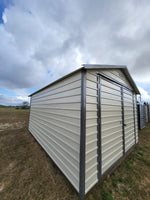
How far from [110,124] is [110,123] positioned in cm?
3

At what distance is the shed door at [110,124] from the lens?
1718 mm

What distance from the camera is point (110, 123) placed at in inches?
Answer: 79.0

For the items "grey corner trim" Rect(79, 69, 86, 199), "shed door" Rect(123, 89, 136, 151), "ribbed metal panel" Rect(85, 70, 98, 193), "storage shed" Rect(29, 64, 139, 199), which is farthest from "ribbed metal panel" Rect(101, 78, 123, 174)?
"grey corner trim" Rect(79, 69, 86, 199)

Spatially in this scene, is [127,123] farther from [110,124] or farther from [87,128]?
[87,128]

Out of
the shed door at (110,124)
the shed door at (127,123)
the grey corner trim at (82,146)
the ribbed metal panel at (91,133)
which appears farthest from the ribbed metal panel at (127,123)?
the grey corner trim at (82,146)

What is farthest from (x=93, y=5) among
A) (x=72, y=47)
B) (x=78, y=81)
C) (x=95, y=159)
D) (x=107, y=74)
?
(x=95, y=159)

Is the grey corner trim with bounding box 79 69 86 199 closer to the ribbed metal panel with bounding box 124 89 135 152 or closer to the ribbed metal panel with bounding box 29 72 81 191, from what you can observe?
the ribbed metal panel with bounding box 29 72 81 191

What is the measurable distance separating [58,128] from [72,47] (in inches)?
249

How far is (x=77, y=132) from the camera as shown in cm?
146

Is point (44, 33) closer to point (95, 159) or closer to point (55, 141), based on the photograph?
point (55, 141)

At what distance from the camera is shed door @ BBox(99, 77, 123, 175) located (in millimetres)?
1772

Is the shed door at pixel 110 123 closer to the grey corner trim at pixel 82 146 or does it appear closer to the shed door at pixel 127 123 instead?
the shed door at pixel 127 123

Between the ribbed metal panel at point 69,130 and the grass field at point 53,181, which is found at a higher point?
the ribbed metal panel at point 69,130

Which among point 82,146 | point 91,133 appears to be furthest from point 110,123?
point 82,146
